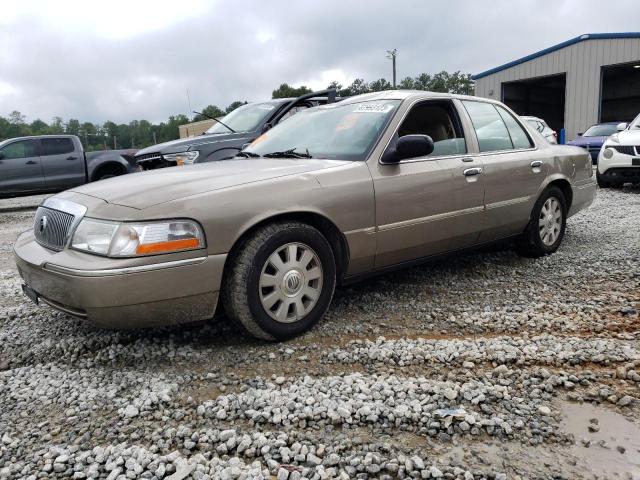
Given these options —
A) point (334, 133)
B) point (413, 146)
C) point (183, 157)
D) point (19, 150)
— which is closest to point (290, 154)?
point (334, 133)

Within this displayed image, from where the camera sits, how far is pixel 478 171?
4.18 m

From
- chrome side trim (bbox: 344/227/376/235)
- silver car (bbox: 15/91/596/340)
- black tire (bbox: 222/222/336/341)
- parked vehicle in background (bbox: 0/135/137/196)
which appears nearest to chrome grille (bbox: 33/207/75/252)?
silver car (bbox: 15/91/596/340)

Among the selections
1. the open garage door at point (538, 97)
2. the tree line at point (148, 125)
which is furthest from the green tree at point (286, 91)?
the open garage door at point (538, 97)

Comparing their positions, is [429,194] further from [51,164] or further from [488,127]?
[51,164]

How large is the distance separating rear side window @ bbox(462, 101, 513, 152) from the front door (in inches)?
8.3

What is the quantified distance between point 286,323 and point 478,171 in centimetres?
205

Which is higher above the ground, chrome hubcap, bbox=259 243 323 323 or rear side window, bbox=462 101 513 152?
rear side window, bbox=462 101 513 152

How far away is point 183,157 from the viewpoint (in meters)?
7.38

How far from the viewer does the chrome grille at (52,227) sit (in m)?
2.99

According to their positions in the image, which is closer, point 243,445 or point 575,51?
point 243,445

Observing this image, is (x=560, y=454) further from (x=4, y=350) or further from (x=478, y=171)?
(x=4, y=350)

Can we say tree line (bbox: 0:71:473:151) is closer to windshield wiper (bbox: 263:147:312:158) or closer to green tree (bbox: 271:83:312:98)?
green tree (bbox: 271:83:312:98)

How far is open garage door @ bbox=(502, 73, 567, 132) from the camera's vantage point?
2988 centimetres

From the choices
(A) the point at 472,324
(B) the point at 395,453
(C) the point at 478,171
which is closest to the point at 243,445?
(B) the point at 395,453
